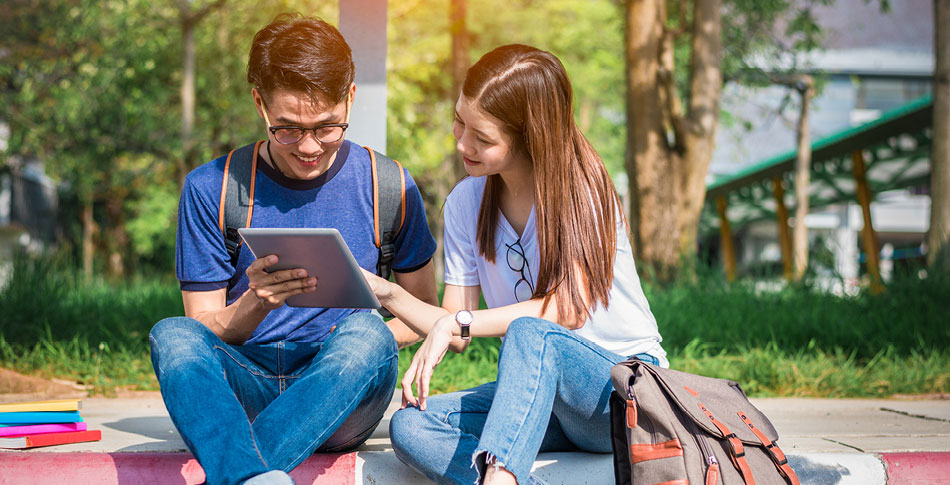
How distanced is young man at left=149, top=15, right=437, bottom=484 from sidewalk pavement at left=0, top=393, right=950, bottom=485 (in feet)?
0.38

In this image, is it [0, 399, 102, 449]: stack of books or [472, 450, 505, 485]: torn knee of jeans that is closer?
[472, 450, 505, 485]: torn knee of jeans

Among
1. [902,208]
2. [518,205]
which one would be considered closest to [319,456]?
[518,205]

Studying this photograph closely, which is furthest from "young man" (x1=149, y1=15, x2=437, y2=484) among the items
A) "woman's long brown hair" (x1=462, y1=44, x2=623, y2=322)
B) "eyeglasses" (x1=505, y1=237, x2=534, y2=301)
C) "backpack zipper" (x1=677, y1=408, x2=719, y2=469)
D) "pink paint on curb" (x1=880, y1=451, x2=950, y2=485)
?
"pink paint on curb" (x1=880, y1=451, x2=950, y2=485)

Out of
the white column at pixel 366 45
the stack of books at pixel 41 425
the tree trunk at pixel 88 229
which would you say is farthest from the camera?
the tree trunk at pixel 88 229

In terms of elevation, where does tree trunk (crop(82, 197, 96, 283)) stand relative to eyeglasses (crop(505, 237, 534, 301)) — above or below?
above

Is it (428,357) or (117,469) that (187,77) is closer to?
(117,469)

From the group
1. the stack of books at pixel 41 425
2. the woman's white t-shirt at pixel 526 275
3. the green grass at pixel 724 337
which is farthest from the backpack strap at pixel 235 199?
the green grass at pixel 724 337

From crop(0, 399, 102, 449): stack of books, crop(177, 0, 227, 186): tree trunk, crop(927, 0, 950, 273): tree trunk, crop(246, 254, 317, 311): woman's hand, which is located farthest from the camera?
crop(177, 0, 227, 186): tree trunk

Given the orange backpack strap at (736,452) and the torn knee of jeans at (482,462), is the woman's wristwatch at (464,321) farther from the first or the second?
the orange backpack strap at (736,452)

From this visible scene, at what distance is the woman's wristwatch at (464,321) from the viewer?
8.11 feet

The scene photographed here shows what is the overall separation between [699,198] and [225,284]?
20.5 feet

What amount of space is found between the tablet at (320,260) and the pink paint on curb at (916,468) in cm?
186

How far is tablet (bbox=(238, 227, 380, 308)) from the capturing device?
7.29ft

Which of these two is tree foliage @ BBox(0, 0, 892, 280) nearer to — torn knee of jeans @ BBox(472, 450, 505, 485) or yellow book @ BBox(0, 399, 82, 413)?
yellow book @ BBox(0, 399, 82, 413)
